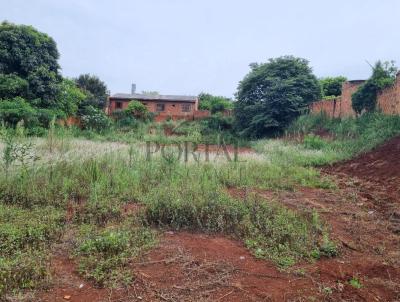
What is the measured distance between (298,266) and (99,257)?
5.55ft

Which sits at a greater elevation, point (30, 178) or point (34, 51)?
point (34, 51)

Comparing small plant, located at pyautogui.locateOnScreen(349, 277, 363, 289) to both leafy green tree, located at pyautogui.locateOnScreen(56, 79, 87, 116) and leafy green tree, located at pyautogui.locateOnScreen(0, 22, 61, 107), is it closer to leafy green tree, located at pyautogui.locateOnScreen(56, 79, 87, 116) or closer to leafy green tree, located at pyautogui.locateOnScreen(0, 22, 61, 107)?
leafy green tree, located at pyautogui.locateOnScreen(0, 22, 61, 107)

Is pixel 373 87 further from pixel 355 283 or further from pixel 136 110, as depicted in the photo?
pixel 136 110

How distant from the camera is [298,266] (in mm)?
2865

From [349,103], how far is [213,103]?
17.6 meters

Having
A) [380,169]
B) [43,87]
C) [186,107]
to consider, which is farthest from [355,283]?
[186,107]

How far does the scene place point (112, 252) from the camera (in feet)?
9.41

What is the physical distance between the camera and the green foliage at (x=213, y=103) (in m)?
27.7

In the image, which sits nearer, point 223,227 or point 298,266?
point 298,266

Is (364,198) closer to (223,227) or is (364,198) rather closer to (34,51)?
(223,227)

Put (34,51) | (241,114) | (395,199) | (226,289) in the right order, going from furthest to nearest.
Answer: (241,114) < (34,51) < (395,199) < (226,289)

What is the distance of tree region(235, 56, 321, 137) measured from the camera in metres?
17.0

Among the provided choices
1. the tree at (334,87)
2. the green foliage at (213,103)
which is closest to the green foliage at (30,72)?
the green foliage at (213,103)

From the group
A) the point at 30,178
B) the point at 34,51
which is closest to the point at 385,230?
the point at 30,178
